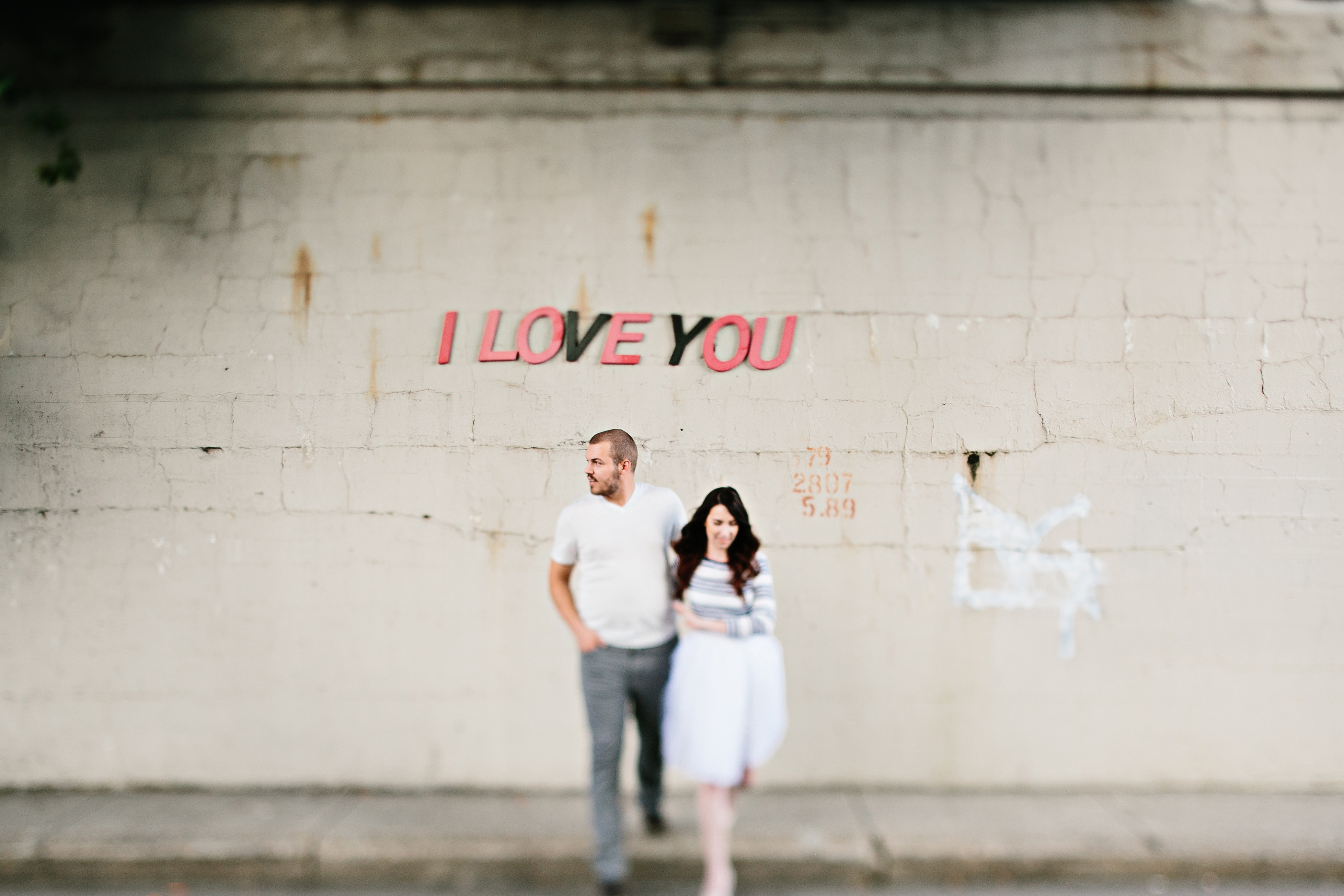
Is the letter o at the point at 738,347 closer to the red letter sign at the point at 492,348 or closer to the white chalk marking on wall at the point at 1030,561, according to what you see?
the red letter sign at the point at 492,348

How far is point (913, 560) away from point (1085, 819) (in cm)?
145

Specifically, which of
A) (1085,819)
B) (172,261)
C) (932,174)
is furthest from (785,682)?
(172,261)

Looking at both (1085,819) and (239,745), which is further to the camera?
(239,745)

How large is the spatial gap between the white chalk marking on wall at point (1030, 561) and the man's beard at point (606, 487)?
1.95 metres

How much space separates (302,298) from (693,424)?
7.24 ft

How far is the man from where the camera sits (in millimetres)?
3416

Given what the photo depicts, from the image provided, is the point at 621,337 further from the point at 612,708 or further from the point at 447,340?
the point at 612,708

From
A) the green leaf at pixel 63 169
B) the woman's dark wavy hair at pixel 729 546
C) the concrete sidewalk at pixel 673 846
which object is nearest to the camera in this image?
the woman's dark wavy hair at pixel 729 546

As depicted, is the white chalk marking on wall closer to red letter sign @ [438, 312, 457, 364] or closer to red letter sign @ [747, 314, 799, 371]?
red letter sign @ [747, 314, 799, 371]

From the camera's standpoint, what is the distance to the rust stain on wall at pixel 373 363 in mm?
4449

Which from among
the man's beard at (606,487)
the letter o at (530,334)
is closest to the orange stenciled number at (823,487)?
the man's beard at (606,487)

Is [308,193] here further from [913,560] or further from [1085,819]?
[1085,819]

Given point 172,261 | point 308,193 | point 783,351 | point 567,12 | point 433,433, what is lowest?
point 433,433

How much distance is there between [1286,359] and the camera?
14.4 feet
